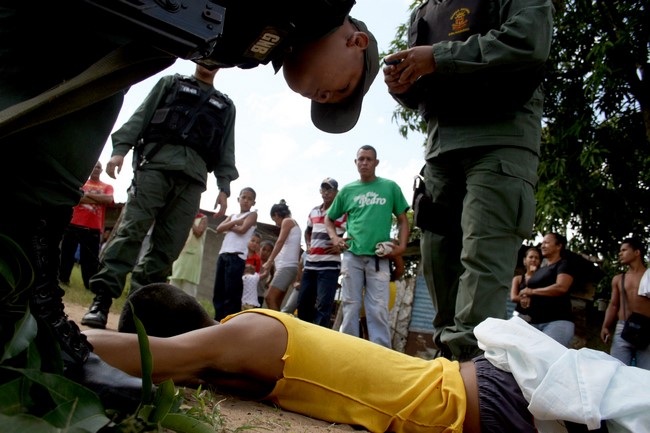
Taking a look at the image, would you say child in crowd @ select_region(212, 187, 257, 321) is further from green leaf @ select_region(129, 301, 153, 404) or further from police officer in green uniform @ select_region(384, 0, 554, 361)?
green leaf @ select_region(129, 301, 153, 404)

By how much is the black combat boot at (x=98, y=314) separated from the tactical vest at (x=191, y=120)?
1133 millimetres

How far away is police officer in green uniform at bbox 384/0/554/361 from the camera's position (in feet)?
8.31

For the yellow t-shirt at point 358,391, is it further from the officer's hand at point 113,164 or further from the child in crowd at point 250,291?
the child in crowd at point 250,291

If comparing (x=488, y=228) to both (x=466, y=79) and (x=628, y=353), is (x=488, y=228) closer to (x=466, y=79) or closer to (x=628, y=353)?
(x=466, y=79)

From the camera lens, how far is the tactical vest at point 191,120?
13.4 feet

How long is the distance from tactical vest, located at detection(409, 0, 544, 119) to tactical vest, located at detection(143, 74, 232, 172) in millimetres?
1712

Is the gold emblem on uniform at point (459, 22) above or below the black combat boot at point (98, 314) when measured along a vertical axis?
above

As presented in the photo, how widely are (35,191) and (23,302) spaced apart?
0.22m

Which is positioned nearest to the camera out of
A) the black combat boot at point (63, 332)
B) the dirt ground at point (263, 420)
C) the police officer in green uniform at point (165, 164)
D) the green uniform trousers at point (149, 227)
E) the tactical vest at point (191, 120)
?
the black combat boot at point (63, 332)

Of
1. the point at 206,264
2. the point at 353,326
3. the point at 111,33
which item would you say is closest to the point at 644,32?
the point at 353,326

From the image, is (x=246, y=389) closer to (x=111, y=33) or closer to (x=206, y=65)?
(x=206, y=65)

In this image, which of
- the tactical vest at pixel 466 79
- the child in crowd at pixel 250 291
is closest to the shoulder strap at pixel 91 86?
the tactical vest at pixel 466 79

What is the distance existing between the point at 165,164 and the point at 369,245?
1662 mm

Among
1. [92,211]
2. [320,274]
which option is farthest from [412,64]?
[92,211]
